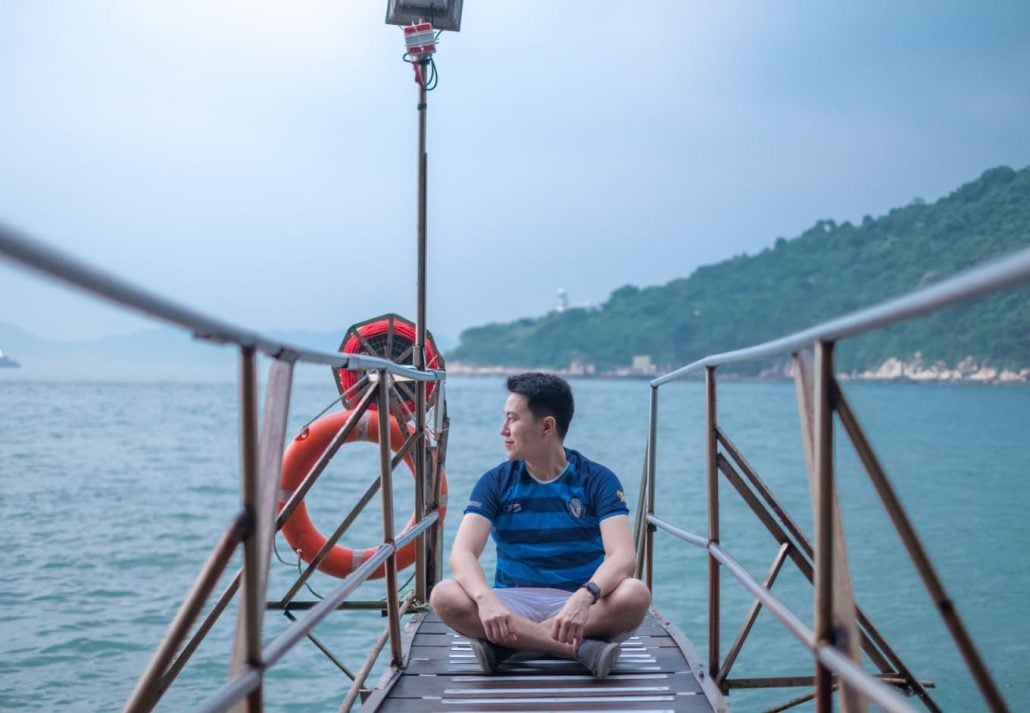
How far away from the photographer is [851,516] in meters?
17.0

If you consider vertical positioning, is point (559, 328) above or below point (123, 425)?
above

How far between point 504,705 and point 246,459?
1.36 meters

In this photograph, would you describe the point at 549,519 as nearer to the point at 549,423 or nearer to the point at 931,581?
the point at 549,423

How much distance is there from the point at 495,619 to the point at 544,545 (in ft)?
1.27

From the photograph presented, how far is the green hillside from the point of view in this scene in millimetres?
34750

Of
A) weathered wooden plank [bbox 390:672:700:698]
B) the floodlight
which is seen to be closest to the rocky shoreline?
the floodlight

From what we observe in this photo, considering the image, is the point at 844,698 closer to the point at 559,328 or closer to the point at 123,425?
the point at 123,425

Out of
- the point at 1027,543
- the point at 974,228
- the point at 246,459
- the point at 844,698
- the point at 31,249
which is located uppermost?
the point at 974,228

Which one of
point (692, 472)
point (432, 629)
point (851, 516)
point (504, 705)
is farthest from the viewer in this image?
point (692, 472)

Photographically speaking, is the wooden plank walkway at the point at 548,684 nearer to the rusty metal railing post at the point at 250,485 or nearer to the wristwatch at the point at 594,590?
the wristwatch at the point at 594,590

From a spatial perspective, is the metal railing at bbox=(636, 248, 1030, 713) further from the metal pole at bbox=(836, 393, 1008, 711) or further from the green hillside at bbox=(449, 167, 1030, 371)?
the green hillside at bbox=(449, 167, 1030, 371)

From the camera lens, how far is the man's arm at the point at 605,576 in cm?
259

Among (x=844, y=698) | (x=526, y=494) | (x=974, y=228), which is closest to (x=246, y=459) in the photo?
(x=844, y=698)

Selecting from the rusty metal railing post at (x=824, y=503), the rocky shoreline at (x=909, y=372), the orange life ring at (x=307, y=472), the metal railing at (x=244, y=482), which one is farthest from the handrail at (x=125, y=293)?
the rocky shoreline at (x=909, y=372)
